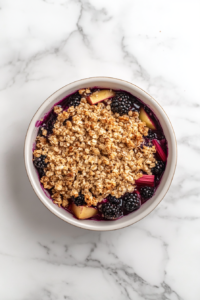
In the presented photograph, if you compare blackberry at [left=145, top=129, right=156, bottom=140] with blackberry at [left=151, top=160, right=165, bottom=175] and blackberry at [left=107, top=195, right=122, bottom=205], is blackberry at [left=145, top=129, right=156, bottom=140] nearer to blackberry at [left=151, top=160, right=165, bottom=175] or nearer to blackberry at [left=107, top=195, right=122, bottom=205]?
blackberry at [left=151, top=160, right=165, bottom=175]

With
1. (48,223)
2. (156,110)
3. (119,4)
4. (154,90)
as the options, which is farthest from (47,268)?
(119,4)

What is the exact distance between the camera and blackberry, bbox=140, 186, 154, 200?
1467 mm

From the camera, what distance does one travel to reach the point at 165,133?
1485mm

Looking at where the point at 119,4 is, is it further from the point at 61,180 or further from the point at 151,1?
the point at 61,180

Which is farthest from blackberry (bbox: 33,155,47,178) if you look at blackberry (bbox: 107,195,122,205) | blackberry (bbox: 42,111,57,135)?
blackberry (bbox: 107,195,122,205)

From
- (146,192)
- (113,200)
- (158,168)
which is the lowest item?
(113,200)

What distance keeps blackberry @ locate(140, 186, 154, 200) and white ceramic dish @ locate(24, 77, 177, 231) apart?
2cm

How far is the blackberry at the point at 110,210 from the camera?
4.66 ft

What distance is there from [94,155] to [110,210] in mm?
268

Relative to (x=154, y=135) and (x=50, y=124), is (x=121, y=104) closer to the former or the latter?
(x=154, y=135)

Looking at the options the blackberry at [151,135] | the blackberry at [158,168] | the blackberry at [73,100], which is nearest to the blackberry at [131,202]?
the blackberry at [158,168]

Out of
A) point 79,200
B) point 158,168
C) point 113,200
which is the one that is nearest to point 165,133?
point 158,168

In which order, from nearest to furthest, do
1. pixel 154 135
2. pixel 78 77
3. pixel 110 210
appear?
pixel 110 210 < pixel 154 135 < pixel 78 77

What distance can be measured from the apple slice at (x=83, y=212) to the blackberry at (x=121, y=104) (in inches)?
19.0
